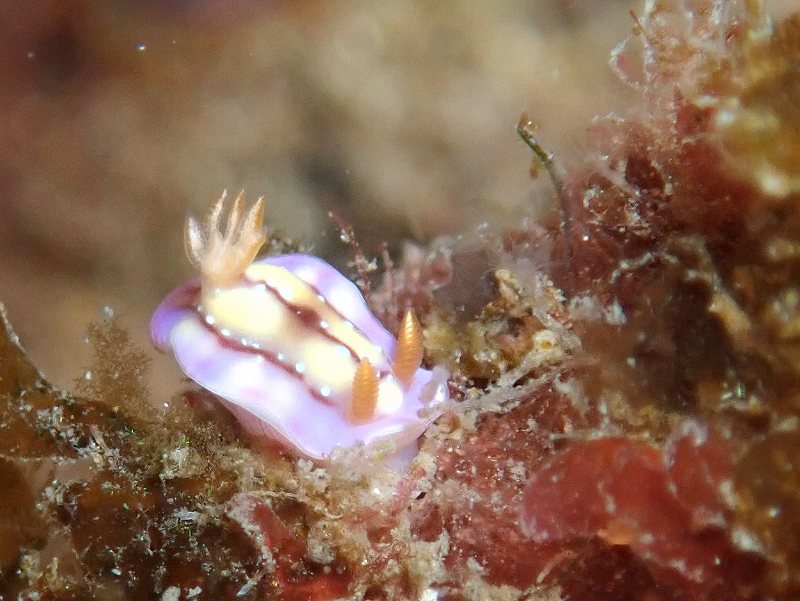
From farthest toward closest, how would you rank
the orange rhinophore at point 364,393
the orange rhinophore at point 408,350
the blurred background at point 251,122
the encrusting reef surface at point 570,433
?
the blurred background at point 251,122 < the orange rhinophore at point 408,350 < the orange rhinophore at point 364,393 < the encrusting reef surface at point 570,433

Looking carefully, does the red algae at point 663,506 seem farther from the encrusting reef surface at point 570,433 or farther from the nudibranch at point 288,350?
the nudibranch at point 288,350

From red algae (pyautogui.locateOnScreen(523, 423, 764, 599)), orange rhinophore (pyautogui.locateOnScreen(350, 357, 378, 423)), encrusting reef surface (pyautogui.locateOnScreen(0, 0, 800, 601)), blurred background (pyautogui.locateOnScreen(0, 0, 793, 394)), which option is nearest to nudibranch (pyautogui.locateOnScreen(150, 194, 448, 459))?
orange rhinophore (pyautogui.locateOnScreen(350, 357, 378, 423))

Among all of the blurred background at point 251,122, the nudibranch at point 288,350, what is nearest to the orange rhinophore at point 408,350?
the nudibranch at point 288,350

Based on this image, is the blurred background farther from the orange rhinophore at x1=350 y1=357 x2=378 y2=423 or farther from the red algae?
the red algae

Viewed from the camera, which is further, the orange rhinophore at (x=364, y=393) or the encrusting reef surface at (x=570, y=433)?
the orange rhinophore at (x=364, y=393)

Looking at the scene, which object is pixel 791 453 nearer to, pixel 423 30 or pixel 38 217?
pixel 423 30

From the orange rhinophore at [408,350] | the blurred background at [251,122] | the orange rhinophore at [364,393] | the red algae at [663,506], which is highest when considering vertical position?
the blurred background at [251,122]

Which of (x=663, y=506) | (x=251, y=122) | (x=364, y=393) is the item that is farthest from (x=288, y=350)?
(x=663, y=506)
